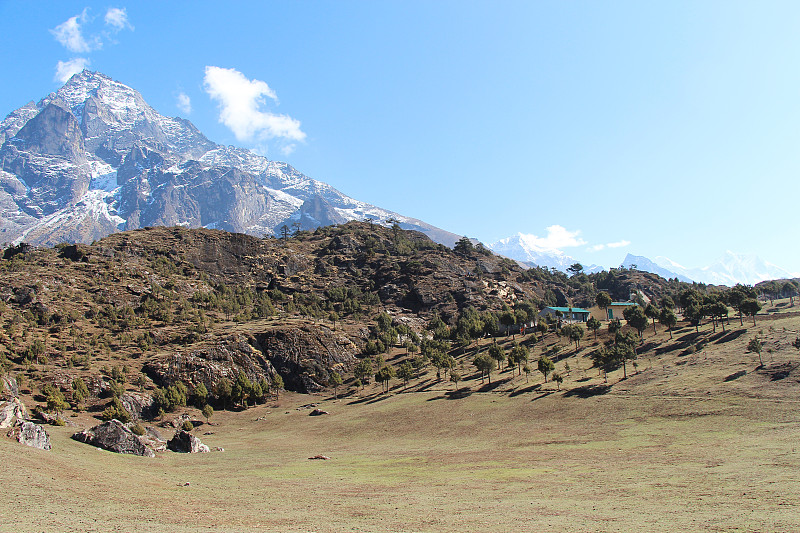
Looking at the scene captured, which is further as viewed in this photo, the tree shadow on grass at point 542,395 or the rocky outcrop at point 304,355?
the rocky outcrop at point 304,355

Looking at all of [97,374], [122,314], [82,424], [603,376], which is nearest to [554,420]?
[603,376]

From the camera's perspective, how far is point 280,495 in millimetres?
31234

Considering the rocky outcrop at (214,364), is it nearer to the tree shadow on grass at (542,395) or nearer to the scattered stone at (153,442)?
the scattered stone at (153,442)

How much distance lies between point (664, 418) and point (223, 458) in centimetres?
5200

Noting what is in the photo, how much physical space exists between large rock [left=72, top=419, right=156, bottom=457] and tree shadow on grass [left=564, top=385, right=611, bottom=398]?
189ft

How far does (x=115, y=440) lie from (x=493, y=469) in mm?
41064

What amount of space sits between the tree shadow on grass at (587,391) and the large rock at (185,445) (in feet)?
173

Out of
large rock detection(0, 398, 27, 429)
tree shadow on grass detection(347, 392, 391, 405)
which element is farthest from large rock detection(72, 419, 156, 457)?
tree shadow on grass detection(347, 392, 391, 405)

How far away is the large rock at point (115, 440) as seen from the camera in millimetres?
48969

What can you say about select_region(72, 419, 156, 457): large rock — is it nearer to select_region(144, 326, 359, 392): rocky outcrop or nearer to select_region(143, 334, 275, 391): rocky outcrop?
select_region(143, 334, 275, 391): rocky outcrop

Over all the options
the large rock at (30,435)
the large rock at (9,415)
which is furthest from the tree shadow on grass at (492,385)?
the large rock at (9,415)

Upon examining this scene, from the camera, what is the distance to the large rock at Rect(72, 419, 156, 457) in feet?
161

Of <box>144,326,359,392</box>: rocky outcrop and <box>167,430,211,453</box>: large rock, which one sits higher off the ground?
<box>144,326,359,392</box>: rocky outcrop

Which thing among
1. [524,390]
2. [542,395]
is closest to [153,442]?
[542,395]
